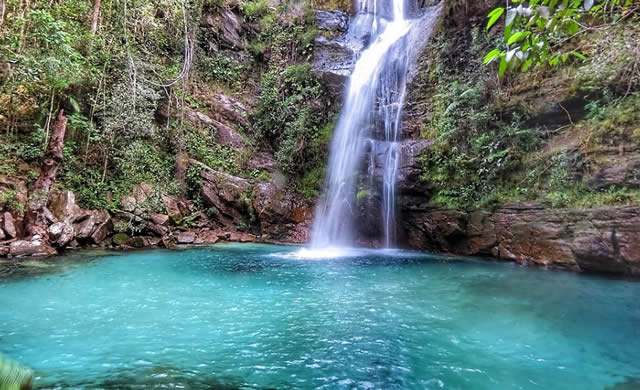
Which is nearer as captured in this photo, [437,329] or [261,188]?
[437,329]

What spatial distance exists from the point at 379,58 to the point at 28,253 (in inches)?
548

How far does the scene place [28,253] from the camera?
27.4 feet

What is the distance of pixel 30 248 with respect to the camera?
845 centimetres

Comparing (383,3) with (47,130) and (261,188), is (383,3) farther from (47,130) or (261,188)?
(47,130)

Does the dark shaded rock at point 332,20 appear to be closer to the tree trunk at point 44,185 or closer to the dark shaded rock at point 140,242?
the tree trunk at point 44,185

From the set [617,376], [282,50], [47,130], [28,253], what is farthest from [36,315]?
[282,50]

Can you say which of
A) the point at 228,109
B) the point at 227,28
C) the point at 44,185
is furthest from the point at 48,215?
the point at 227,28

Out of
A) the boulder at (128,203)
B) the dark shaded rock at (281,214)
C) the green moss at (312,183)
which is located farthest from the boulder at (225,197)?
the boulder at (128,203)

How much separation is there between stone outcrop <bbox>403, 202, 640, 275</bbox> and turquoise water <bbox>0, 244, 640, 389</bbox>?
0.58m

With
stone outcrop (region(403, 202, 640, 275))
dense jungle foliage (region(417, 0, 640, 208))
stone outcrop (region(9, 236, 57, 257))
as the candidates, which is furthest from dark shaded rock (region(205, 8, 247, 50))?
stone outcrop (region(403, 202, 640, 275))

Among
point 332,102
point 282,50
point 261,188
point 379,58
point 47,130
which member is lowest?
point 261,188

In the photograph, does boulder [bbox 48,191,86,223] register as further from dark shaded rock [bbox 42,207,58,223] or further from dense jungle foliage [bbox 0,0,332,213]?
dense jungle foliage [bbox 0,0,332,213]

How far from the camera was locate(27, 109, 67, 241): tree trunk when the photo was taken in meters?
8.89

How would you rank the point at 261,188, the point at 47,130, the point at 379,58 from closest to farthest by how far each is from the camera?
the point at 47,130, the point at 261,188, the point at 379,58
